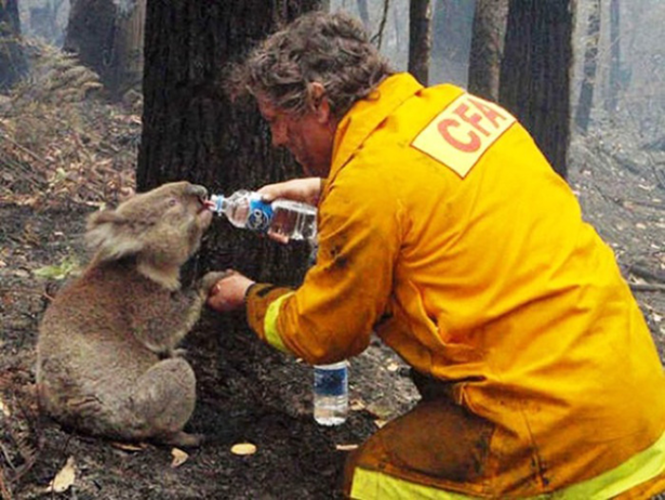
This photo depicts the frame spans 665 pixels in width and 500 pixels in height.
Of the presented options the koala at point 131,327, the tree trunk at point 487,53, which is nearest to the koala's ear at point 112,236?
the koala at point 131,327

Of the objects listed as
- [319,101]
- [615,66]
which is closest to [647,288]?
[319,101]

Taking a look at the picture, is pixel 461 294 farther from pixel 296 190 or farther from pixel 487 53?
pixel 487 53

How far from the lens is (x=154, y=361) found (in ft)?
14.3

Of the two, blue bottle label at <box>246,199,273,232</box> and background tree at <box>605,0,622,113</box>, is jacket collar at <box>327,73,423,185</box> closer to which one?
blue bottle label at <box>246,199,273,232</box>

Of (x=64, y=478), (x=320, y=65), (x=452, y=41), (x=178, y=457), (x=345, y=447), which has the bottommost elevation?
(x=345, y=447)

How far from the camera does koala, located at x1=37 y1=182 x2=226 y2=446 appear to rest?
4.07 m

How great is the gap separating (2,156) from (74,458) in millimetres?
5911

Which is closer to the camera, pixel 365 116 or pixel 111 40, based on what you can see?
pixel 365 116

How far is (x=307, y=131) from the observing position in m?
3.65

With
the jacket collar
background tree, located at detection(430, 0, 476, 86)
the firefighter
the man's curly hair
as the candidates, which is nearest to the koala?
the firefighter

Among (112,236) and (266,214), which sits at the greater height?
(266,214)

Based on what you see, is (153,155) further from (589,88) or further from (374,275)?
(589,88)

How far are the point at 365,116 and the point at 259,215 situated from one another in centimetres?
107

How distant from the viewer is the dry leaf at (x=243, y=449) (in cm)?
436
